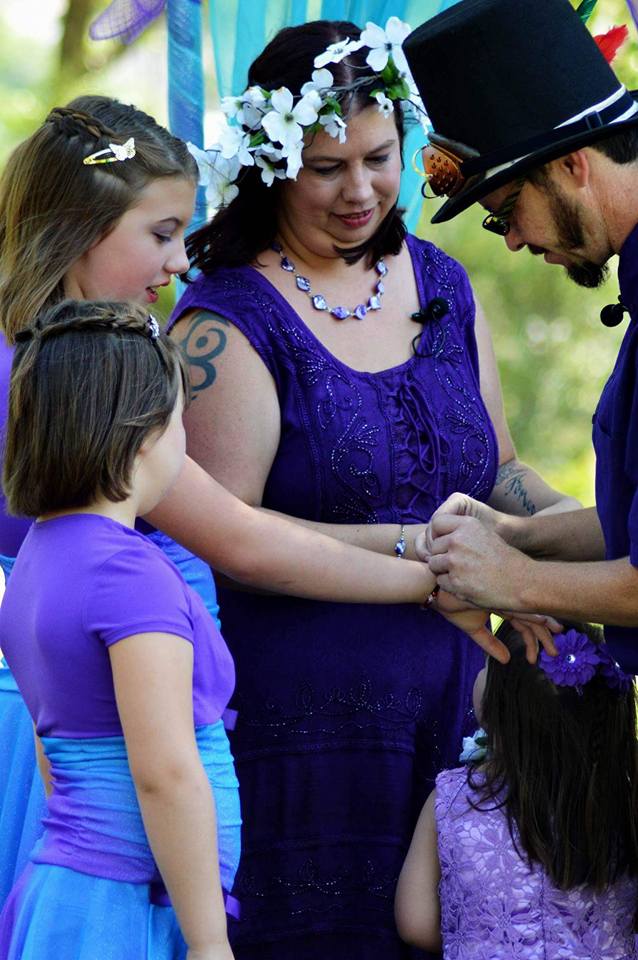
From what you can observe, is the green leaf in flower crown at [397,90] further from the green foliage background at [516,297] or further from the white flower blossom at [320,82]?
the green foliage background at [516,297]

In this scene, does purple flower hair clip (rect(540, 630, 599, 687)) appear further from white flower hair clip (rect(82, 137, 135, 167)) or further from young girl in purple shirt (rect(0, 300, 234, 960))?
white flower hair clip (rect(82, 137, 135, 167))

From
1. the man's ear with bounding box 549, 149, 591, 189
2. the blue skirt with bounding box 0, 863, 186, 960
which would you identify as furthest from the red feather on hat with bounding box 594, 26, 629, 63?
the blue skirt with bounding box 0, 863, 186, 960

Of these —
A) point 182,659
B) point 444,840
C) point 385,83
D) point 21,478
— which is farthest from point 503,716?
point 385,83

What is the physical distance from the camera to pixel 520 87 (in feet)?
7.58

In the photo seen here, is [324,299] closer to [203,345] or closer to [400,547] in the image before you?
[203,345]

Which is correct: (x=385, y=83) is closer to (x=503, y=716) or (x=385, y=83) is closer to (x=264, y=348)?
(x=264, y=348)

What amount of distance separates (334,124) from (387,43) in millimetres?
224

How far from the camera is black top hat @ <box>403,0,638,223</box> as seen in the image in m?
2.26

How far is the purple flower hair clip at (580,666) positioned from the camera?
7.95 ft

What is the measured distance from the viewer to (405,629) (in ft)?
9.44

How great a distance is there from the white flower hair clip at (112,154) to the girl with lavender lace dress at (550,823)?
1.21 meters

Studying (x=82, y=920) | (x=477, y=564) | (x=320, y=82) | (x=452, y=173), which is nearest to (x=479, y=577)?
(x=477, y=564)

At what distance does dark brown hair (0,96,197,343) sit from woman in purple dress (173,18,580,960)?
31cm

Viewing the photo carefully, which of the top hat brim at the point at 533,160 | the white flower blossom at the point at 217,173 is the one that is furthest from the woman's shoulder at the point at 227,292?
the top hat brim at the point at 533,160
